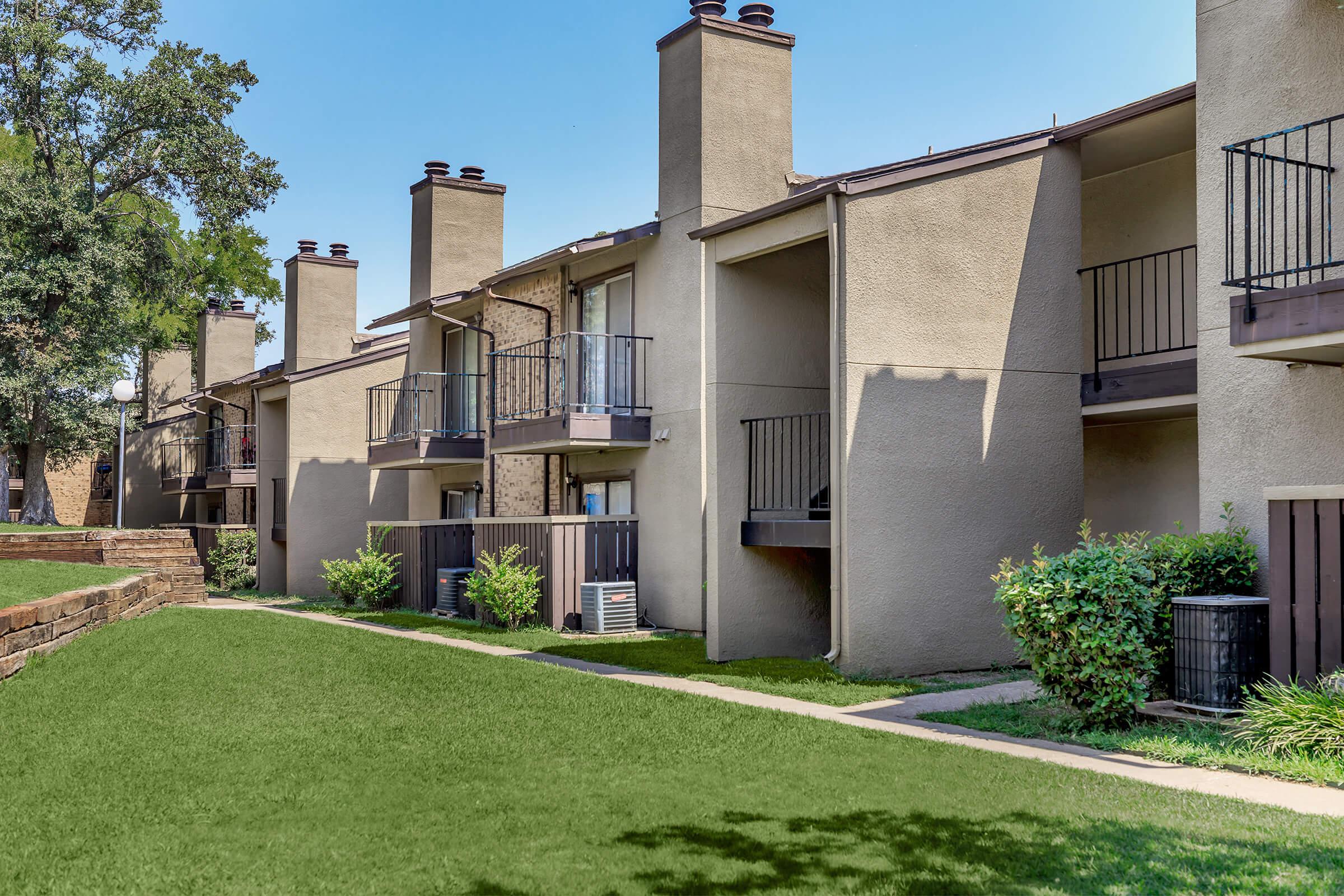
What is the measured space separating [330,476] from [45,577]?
1106cm

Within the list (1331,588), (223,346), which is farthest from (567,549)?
(223,346)

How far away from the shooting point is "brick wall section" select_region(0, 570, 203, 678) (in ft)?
33.8

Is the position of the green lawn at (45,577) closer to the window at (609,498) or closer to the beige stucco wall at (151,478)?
the window at (609,498)

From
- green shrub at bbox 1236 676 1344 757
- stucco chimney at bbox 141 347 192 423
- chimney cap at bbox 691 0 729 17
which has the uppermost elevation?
chimney cap at bbox 691 0 729 17

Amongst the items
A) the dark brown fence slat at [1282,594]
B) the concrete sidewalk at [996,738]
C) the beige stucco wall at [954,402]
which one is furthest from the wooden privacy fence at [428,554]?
the dark brown fence slat at [1282,594]

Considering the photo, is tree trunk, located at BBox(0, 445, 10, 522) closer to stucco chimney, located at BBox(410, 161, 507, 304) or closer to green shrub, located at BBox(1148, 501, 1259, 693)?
stucco chimney, located at BBox(410, 161, 507, 304)

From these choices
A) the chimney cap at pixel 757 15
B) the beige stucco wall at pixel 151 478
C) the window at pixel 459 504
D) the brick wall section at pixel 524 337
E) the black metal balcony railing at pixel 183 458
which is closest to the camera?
the chimney cap at pixel 757 15

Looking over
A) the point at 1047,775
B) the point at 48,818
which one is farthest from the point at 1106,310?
the point at 48,818

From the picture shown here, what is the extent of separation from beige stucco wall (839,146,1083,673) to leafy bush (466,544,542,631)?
628 cm

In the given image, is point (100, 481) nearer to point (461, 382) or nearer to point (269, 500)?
point (269, 500)

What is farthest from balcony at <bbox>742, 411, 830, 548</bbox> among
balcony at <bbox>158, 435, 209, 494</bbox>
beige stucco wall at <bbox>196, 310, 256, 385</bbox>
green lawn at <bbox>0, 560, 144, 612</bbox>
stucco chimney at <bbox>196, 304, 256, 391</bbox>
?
stucco chimney at <bbox>196, 304, 256, 391</bbox>

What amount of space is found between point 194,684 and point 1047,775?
7.34 m

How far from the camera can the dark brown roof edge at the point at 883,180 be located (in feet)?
37.9

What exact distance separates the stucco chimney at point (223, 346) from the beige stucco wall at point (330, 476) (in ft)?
32.0
